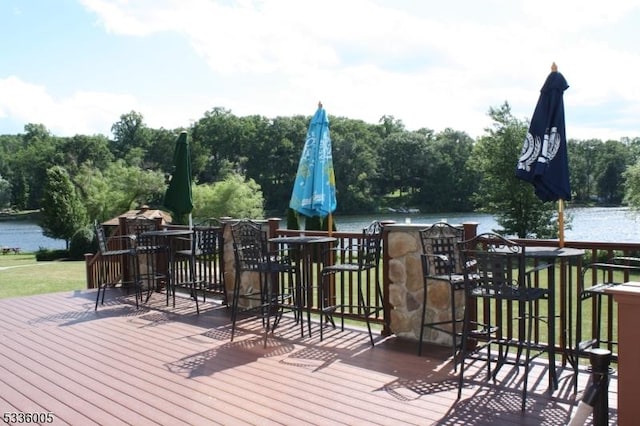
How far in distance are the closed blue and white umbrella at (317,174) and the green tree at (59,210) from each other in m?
23.7

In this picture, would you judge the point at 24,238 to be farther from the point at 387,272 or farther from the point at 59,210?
the point at 387,272

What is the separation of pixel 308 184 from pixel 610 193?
3498cm

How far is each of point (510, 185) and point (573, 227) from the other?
5.96 meters

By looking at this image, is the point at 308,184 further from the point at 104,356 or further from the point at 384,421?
the point at 384,421

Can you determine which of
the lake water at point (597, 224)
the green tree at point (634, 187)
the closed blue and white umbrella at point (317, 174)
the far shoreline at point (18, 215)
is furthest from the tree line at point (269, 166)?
the closed blue and white umbrella at point (317, 174)

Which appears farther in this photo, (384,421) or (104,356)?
(104,356)

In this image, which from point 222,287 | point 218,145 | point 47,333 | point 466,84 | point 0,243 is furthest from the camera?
point 218,145

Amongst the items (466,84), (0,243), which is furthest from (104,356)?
(0,243)

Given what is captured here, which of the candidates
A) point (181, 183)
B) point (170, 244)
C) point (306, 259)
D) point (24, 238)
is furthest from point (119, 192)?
point (306, 259)

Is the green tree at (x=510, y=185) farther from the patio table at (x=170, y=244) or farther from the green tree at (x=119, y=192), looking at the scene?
the patio table at (x=170, y=244)

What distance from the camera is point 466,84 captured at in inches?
1009

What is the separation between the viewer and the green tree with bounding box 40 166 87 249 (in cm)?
2628

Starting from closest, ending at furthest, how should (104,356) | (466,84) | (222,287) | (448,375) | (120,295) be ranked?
(448,375) → (104,356) → (222,287) → (120,295) → (466,84)

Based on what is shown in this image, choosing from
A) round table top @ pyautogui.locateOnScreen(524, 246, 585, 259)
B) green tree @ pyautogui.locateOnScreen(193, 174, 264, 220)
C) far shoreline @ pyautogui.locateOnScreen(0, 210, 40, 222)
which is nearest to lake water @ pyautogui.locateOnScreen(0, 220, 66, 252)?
far shoreline @ pyautogui.locateOnScreen(0, 210, 40, 222)
